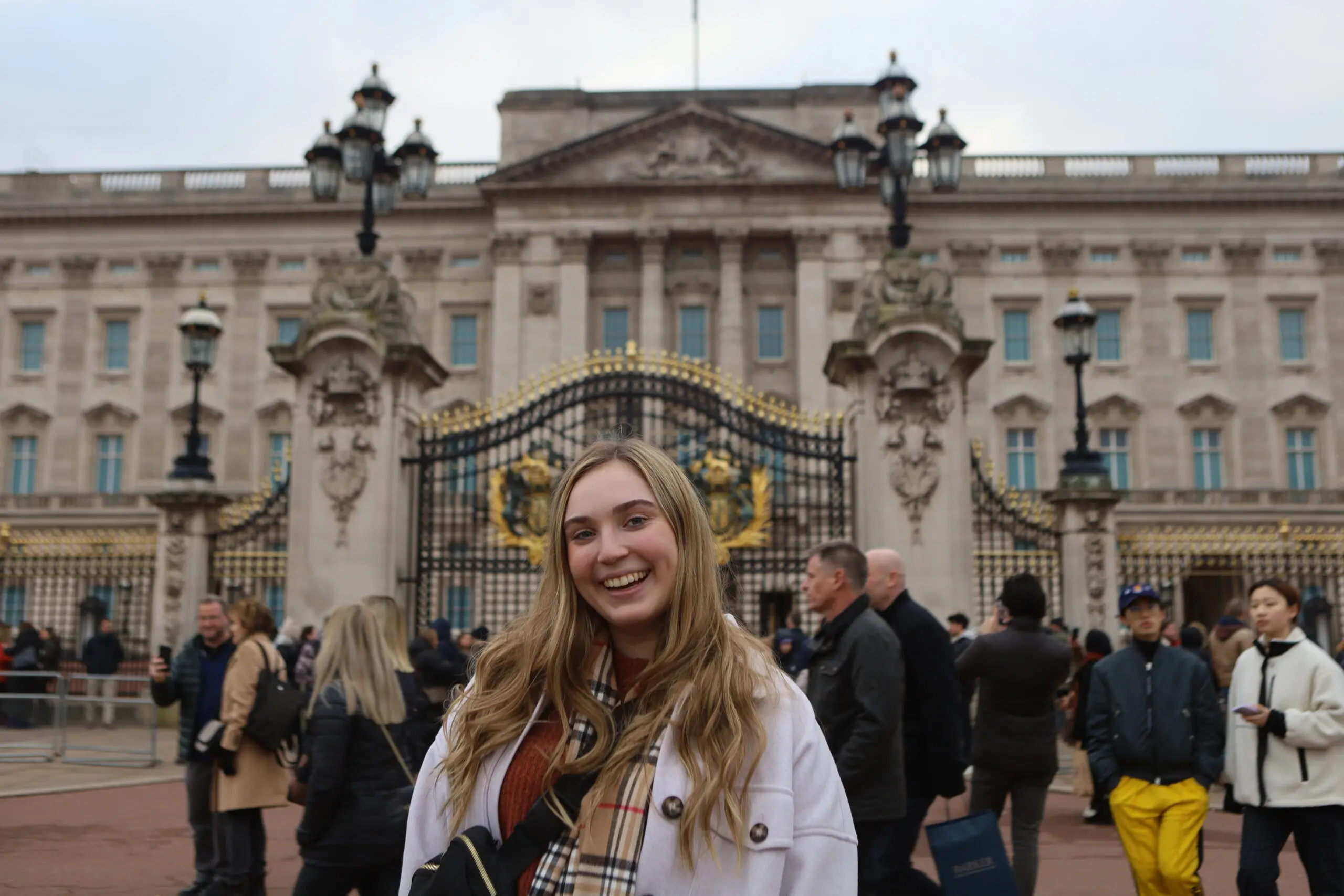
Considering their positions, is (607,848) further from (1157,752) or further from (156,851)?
(156,851)

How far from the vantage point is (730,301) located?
42.7 m

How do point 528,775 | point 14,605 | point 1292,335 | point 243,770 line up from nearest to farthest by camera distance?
point 528,775 < point 243,770 < point 14,605 < point 1292,335

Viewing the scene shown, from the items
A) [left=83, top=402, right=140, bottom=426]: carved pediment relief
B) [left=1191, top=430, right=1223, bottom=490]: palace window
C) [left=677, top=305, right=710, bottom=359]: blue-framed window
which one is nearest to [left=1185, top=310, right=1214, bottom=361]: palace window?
[left=1191, top=430, right=1223, bottom=490]: palace window

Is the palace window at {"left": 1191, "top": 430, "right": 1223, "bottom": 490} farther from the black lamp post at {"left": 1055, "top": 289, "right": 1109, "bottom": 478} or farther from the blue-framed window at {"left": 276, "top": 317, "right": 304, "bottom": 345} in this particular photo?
the blue-framed window at {"left": 276, "top": 317, "right": 304, "bottom": 345}

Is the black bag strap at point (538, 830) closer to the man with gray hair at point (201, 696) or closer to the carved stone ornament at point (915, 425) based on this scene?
the man with gray hair at point (201, 696)

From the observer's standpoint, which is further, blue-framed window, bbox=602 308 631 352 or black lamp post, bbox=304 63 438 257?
blue-framed window, bbox=602 308 631 352

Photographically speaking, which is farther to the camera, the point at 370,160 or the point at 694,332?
the point at 694,332

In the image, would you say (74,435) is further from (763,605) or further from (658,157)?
(763,605)

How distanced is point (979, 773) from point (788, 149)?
125 ft

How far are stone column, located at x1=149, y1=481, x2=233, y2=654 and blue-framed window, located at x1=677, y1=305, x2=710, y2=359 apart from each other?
2811 cm

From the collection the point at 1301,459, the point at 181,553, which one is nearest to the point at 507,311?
the point at 1301,459

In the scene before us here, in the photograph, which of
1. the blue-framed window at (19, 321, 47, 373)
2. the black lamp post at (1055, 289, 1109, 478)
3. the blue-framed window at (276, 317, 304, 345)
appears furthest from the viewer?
the blue-framed window at (19, 321, 47, 373)

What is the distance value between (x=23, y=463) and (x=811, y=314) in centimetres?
2918

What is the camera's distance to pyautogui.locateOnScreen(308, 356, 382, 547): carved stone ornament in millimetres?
13508
